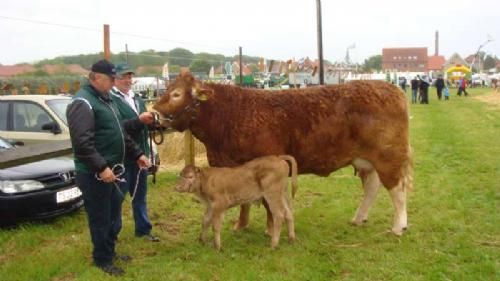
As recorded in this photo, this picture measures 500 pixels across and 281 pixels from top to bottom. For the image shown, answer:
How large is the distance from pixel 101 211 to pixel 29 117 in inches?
245

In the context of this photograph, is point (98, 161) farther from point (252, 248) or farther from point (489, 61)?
point (489, 61)

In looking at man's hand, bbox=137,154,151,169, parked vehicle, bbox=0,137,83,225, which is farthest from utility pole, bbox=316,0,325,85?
man's hand, bbox=137,154,151,169

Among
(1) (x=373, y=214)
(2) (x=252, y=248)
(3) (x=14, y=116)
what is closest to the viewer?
(2) (x=252, y=248)

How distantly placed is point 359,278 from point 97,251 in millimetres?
2723

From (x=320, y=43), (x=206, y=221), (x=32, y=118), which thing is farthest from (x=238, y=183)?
(x=320, y=43)

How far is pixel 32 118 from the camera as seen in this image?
1017cm

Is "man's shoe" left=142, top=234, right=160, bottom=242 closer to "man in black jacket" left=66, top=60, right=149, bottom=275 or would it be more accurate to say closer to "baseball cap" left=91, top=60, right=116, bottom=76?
"man in black jacket" left=66, top=60, right=149, bottom=275

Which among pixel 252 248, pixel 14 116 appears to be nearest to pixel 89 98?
pixel 252 248

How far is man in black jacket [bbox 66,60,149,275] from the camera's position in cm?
448

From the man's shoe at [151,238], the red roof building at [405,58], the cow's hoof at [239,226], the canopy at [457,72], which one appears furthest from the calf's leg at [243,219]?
the red roof building at [405,58]

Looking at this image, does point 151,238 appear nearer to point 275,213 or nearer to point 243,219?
point 243,219

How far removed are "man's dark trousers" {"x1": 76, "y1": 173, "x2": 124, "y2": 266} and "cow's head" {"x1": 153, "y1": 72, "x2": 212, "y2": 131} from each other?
104cm

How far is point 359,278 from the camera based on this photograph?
5.10 meters

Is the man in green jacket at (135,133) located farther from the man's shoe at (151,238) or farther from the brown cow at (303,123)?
the brown cow at (303,123)
